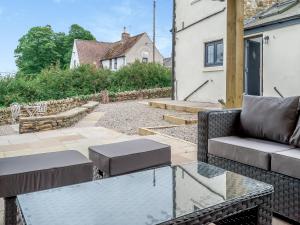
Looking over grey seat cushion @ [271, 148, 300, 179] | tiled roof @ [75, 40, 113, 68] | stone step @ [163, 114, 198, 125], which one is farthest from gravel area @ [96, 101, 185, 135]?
tiled roof @ [75, 40, 113, 68]

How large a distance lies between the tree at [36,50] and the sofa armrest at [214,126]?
1025 inches

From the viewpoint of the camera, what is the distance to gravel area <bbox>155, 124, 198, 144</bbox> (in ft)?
16.9

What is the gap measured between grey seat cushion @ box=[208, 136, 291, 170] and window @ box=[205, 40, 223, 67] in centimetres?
629

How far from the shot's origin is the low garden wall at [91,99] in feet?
36.2

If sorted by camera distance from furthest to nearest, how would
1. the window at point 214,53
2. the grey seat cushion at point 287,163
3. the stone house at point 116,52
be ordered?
1. the stone house at point 116,52
2. the window at point 214,53
3. the grey seat cushion at point 287,163

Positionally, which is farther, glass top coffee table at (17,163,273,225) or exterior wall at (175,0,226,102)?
exterior wall at (175,0,226,102)

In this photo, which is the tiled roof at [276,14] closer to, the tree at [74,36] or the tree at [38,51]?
the tree at [38,51]

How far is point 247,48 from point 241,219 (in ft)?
Result: 23.6

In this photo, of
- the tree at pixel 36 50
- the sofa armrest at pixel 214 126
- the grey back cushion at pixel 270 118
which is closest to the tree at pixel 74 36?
the tree at pixel 36 50

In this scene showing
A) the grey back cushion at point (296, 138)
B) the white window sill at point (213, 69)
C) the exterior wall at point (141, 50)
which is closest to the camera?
the grey back cushion at point (296, 138)

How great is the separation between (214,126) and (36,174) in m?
1.74

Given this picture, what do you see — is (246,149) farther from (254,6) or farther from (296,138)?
(254,6)

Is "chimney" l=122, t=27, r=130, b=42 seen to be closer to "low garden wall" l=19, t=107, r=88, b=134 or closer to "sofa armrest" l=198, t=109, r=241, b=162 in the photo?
"low garden wall" l=19, t=107, r=88, b=134

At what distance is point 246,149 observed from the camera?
8.55 feet
